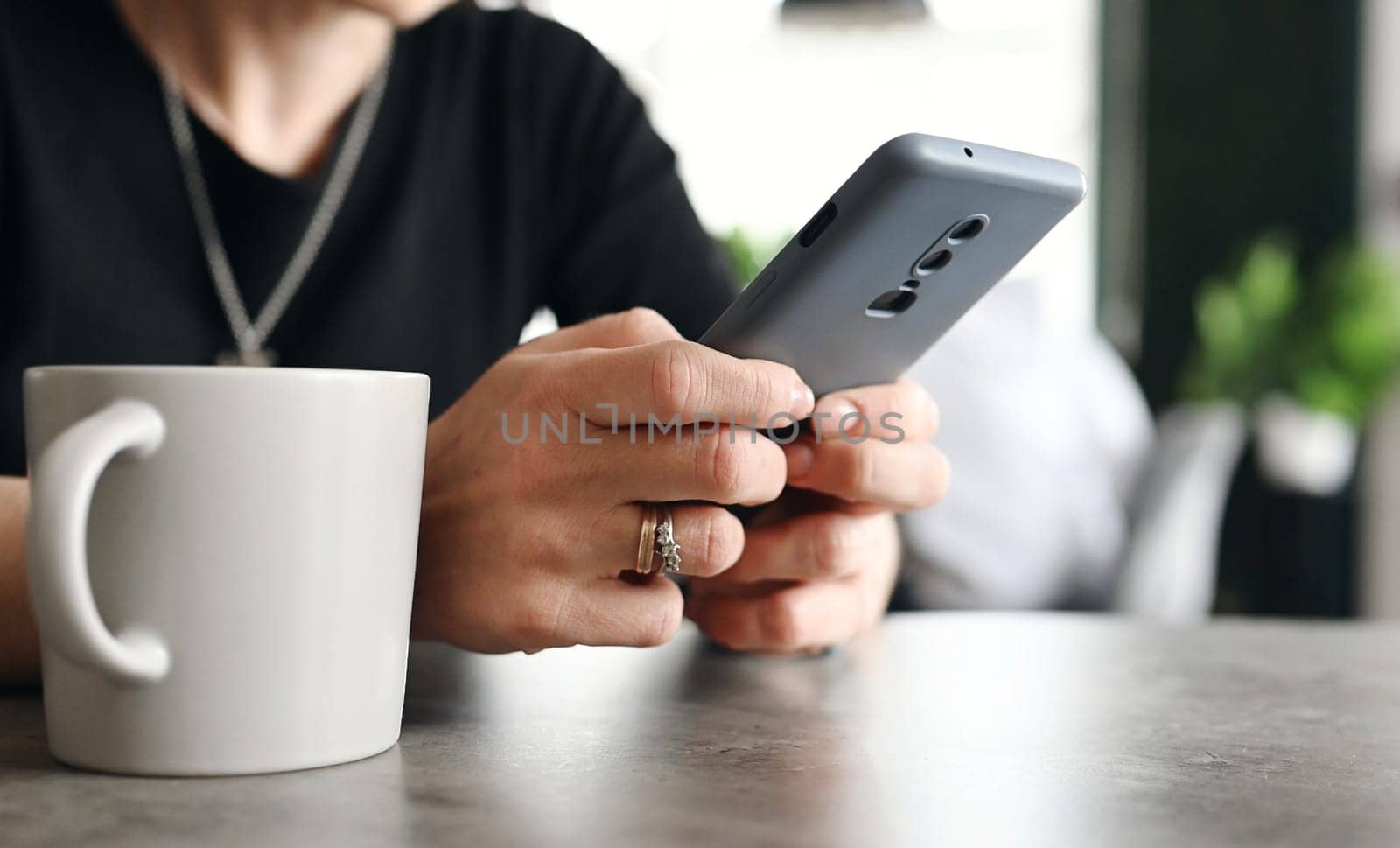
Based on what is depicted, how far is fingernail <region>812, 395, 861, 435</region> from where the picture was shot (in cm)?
55

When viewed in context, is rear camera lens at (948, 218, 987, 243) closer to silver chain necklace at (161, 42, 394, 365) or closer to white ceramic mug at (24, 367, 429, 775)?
white ceramic mug at (24, 367, 429, 775)

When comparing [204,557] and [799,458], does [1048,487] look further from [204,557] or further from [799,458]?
[204,557]

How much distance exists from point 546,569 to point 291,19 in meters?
0.55

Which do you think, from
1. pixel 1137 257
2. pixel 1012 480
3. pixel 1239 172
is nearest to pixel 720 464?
pixel 1012 480

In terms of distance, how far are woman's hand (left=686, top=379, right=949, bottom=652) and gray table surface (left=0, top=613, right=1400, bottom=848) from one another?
0.07ft

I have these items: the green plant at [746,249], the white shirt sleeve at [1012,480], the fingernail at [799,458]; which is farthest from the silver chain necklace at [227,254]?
the green plant at [746,249]

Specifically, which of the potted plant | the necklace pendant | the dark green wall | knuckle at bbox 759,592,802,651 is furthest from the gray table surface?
the dark green wall

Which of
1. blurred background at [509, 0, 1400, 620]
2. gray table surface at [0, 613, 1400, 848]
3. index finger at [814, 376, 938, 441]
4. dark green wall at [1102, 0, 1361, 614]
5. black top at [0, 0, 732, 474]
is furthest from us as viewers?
dark green wall at [1102, 0, 1361, 614]

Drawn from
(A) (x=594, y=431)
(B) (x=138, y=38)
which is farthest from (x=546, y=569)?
(B) (x=138, y=38)

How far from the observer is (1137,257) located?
12.9 feet

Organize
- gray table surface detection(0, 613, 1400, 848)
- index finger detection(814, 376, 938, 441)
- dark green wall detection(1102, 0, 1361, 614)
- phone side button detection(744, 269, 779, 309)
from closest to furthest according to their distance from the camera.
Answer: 1. gray table surface detection(0, 613, 1400, 848)
2. phone side button detection(744, 269, 779, 309)
3. index finger detection(814, 376, 938, 441)
4. dark green wall detection(1102, 0, 1361, 614)

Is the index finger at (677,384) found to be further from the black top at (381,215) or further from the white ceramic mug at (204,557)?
the black top at (381,215)

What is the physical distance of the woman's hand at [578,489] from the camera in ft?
1.55

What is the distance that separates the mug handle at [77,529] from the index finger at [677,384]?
152mm
